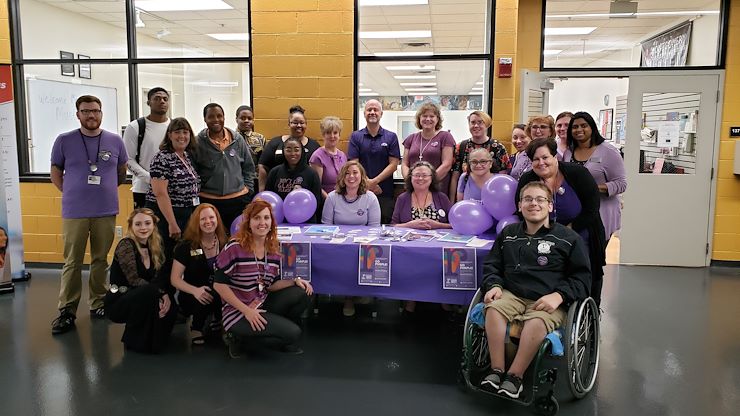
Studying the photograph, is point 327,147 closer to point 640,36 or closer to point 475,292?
point 475,292

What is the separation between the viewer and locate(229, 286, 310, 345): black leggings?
127 inches

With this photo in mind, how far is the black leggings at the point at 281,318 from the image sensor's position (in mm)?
3229

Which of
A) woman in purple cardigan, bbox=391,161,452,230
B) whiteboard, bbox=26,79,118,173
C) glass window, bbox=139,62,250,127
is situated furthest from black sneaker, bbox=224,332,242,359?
whiteboard, bbox=26,79,118,173


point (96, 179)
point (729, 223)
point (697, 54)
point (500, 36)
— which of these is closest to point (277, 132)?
point (96, 179)

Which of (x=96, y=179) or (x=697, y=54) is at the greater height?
(x=697, y=54)

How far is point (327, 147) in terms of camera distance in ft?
14.9

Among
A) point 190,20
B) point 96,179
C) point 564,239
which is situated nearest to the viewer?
point 564,239

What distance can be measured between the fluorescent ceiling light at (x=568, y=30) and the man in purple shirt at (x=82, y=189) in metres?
4.25

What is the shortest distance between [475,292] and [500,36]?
Result: 284 centimetres

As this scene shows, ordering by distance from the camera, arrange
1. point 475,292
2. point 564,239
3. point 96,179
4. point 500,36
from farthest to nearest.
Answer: point 500,36 < point 96,179 < point 475,292 < point 564,239

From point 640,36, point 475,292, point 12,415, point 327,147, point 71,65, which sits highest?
point 640,36

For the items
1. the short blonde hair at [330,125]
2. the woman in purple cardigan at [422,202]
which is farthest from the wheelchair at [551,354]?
the short blonde hair at [330,125]

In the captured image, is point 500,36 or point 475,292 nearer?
point 475,292

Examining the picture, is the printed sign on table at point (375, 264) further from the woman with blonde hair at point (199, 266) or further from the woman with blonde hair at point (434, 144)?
the woman with blonde hair at point (434, 144)
